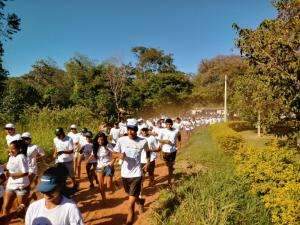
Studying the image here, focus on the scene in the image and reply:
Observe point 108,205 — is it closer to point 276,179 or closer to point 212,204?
point 212,204

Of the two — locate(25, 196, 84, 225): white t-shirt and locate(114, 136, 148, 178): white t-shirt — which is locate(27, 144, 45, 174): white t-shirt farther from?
locate(25, 196, 84, 225): white t-shirt

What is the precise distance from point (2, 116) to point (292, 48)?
15287 mm

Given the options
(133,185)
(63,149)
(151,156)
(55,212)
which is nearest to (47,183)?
(55,212)

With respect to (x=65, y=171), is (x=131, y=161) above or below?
below

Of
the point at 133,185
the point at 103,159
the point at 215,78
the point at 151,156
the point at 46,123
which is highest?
the point at 215,78

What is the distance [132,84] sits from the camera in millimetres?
56125

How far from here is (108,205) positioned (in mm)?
10359

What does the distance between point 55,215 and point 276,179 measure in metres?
5.77

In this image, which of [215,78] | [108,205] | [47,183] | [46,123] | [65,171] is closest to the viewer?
[47,183]

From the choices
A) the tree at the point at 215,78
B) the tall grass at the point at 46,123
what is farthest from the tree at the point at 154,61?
the tall grass at the point at 46,123

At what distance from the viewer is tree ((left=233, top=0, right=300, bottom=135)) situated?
10.4 meters

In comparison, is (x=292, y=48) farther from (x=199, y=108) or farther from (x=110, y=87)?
(x=199, y=108)

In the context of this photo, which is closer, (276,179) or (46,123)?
(276,179)

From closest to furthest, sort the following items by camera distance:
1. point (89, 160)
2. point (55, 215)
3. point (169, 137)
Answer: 1. point (55, 215)
2. point (89, 160)
3. point (169, 137)
